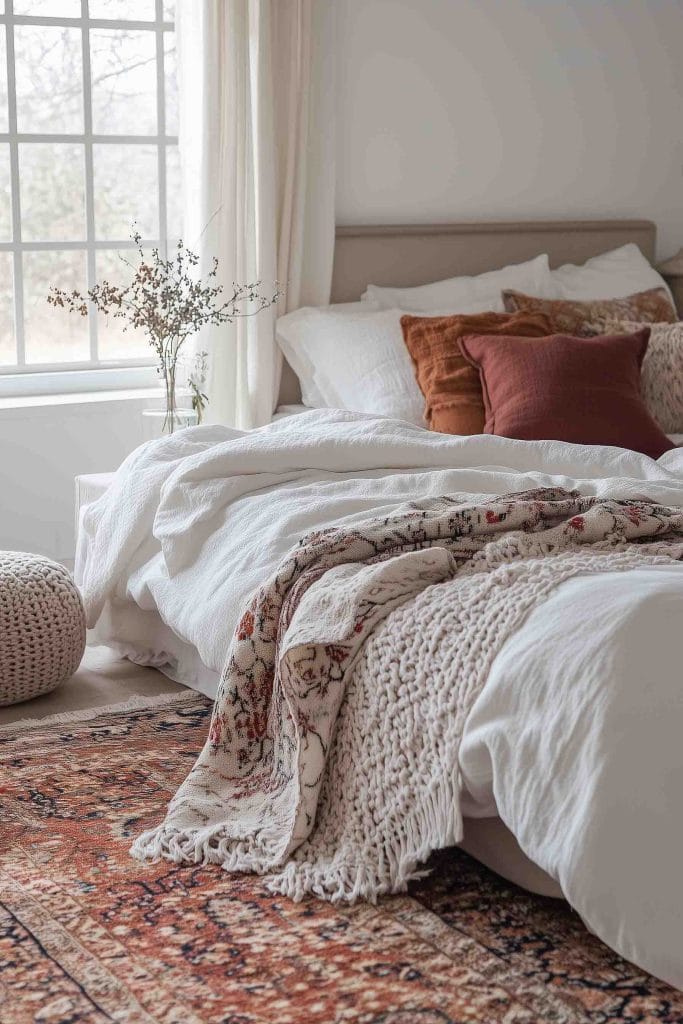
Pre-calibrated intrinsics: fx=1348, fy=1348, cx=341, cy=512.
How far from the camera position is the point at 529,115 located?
4.81 meters

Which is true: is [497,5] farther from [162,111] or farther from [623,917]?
[623,917]

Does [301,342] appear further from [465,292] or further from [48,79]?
[48,79]

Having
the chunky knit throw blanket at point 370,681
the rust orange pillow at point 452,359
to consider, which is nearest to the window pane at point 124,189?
the rust orange pillow at point 452,359

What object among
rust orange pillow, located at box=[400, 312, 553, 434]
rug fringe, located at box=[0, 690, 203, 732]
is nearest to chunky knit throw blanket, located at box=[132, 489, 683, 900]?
rug fringe, located at box=[0, 690, 203, 732]

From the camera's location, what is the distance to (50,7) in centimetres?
420

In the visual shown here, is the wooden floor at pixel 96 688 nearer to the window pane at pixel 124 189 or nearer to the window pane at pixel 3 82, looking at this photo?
the window pane at pixel 124 189

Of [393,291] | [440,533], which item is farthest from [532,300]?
[440,533]

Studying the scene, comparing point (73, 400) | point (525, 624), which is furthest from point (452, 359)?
point (525, 624)

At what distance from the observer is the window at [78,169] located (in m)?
4.21

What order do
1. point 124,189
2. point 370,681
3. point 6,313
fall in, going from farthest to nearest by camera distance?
point 124,189
point 6,313
point 370,681

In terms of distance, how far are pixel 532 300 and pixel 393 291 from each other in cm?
46

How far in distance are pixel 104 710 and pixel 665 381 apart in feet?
6.40

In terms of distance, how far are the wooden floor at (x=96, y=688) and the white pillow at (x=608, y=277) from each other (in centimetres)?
201

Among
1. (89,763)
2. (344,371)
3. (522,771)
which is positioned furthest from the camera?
(344,371)
